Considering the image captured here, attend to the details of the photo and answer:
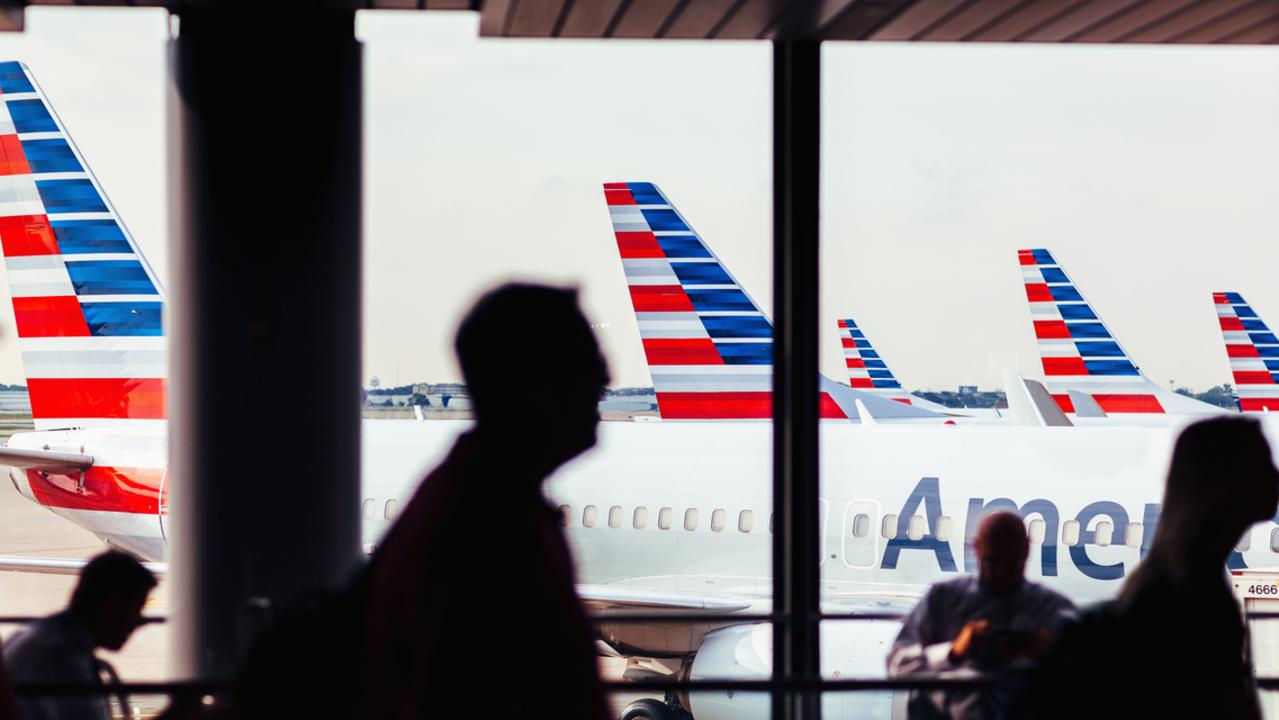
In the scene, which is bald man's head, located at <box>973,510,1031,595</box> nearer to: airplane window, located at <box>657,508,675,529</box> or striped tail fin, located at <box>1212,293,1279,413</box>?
airplane window, located at <box>657,508,675,529</box>

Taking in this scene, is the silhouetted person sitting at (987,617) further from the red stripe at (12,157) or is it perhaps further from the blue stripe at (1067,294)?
the blue stripe at (1067,294)

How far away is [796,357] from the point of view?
3.26m

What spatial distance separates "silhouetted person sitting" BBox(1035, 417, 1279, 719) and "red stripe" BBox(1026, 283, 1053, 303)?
18544 mm

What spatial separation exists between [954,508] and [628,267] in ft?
16.2

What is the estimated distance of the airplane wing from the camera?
10.8 metres

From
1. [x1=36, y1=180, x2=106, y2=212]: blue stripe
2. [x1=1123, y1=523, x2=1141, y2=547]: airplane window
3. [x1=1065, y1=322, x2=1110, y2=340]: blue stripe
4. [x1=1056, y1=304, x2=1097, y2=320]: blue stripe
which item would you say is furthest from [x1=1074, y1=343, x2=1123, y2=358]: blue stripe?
[x1=36, y1=180, x2=106, y2=212]: blue stripe

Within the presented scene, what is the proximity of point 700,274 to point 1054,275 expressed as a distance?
28.7ft

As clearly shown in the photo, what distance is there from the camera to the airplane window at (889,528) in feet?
31.3

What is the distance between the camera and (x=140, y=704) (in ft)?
7.41

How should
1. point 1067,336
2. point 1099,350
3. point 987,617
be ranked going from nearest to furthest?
point 987,617 < point 1099,350 < point 1067,336

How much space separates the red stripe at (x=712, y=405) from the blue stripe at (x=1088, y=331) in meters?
7.83

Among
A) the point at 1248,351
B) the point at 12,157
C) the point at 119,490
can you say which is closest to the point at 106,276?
the point at 12,157

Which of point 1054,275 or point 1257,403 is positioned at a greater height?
point 1054,275

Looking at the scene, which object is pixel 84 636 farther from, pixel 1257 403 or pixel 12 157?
pixel 1257 403
